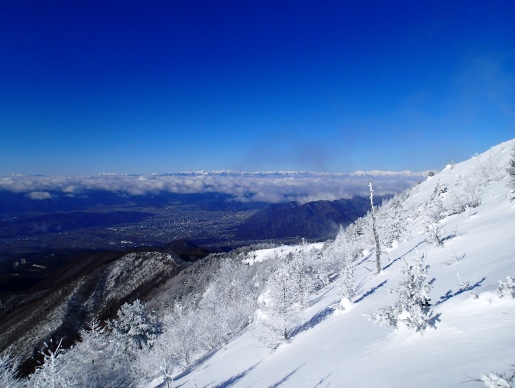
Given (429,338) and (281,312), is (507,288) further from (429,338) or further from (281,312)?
(281,312)

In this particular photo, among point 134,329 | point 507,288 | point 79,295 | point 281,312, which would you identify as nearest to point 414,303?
point 507,288

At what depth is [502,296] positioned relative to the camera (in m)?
9.74

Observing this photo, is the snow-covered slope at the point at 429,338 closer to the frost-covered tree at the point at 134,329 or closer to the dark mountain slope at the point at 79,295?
the frost-covered tree at the point at 134,329

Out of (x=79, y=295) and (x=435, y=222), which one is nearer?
(x=435, y=222)

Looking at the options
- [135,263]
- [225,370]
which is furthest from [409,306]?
[135,263]

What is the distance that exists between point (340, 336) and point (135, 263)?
13428 cm

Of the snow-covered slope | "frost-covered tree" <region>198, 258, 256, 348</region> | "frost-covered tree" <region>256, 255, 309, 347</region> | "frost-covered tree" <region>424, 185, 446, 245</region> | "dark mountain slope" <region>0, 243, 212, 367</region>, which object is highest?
"frost-covered tree" <region>424, 185, 446, 245</region>

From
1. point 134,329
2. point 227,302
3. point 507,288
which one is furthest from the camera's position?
point 227,302

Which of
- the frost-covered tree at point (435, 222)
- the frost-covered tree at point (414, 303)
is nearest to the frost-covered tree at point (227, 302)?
the frost-covered tree at point (435, 222)

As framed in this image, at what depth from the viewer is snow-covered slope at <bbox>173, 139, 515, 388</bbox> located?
828 centimetres

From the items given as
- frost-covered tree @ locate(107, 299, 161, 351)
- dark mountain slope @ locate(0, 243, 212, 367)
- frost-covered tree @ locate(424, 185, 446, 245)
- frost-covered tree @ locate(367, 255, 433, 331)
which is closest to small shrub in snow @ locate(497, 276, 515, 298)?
frost-covered tree @ locate(367, 255, 433, 331)

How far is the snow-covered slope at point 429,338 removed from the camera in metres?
8.28

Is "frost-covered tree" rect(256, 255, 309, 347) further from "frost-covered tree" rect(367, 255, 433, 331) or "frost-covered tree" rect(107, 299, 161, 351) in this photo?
"frost-covered tree" rect(107, 299, 161, 351)

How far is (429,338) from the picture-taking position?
1032 cm
